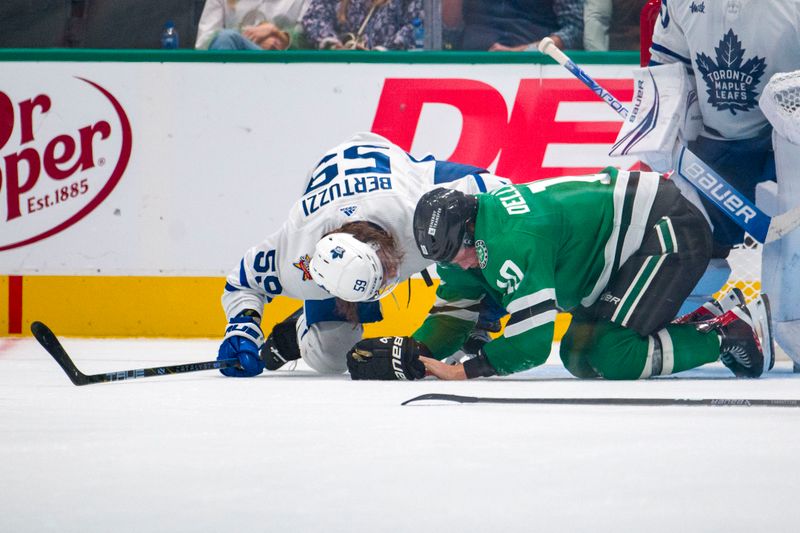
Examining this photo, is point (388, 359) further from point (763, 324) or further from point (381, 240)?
point (763, 324)

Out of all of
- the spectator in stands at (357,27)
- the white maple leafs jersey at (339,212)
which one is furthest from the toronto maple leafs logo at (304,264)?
the spectator in stands at (357,27)

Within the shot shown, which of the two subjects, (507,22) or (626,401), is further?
(507,22)

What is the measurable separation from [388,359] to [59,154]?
249 centimetres

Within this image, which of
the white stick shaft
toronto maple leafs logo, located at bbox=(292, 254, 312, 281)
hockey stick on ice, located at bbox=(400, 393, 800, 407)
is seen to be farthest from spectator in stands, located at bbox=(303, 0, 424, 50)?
hockey stick on ice, located at bbox=(400, 393, 800, 407)

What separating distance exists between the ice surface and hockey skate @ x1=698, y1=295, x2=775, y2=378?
1.46 ft

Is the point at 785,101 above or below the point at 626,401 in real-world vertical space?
above

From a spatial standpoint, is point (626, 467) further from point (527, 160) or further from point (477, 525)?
point (527, 160)

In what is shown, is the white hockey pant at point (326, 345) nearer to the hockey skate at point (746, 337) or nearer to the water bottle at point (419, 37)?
the hockey skate at point (746, 337)

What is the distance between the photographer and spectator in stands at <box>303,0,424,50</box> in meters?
4.81

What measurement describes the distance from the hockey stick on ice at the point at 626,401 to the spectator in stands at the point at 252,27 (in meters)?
2.79

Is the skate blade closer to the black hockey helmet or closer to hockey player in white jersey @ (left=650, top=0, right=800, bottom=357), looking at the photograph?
hockey player in white jersey @ (left=650, top=0, right=800, bottom=357)

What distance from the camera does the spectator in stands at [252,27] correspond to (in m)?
4.84

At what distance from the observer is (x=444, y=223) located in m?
2.81

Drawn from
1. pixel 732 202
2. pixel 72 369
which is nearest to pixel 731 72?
pixel 732 202
